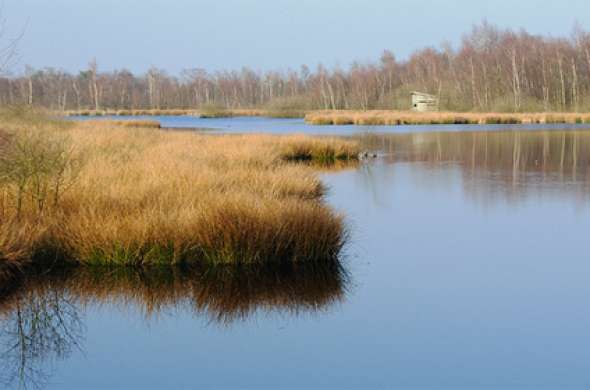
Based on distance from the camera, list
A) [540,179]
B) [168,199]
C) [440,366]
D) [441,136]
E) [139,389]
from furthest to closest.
Result: [441,136], [540,179], [168,199], [440,366], [139,389]

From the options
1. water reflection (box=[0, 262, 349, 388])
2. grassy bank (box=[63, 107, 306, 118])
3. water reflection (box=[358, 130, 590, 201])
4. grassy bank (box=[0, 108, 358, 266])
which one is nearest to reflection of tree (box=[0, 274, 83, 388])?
water reflection (box=[0, 262, 349, 388])

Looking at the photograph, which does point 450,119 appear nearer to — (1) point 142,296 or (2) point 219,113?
(2) point 219,113

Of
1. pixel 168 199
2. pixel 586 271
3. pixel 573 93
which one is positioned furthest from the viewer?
pixel 573 93

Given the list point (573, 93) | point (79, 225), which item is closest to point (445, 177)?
point (79, 225)

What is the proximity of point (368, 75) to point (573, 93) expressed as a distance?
30.9 meters

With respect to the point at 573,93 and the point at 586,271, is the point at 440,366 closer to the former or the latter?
the point at 586,271

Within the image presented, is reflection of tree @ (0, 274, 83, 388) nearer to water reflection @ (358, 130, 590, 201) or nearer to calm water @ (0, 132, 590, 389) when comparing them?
calm water @ (0, 132, 590, 389)

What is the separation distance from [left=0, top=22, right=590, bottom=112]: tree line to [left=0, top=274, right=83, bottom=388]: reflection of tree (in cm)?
3419

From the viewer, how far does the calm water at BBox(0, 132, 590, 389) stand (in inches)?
237

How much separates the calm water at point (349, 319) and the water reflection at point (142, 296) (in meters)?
0.02

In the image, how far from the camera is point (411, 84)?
78.4 metres

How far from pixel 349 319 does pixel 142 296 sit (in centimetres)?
230

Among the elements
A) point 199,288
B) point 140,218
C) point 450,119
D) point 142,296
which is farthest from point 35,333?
point 450,119

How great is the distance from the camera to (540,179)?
1917 cm
